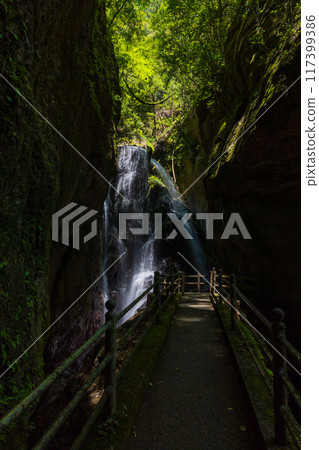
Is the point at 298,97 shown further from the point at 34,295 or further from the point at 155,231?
the point at 155,231

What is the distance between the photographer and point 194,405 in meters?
3.54

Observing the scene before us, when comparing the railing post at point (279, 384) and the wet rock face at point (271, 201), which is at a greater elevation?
the wet rock face at point (271, 201)

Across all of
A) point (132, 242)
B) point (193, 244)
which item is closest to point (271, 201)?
point (193, 244)

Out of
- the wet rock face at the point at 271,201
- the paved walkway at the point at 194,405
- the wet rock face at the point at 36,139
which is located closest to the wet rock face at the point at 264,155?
the wet rock face at the point at 271,201

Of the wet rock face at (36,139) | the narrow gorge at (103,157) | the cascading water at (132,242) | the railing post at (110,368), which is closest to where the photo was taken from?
the railing post at (110,368)

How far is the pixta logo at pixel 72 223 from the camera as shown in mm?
7857

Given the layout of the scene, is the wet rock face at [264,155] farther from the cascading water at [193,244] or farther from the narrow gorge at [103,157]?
the cascading water at [193,244]

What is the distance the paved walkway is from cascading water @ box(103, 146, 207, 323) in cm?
1291

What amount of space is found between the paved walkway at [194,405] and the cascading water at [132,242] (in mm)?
12905

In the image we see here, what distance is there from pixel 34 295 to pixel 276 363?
3274 millimetres

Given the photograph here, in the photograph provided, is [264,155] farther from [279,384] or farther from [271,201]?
[279,384]

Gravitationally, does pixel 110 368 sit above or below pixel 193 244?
below

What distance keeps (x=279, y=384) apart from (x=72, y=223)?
25.9ft

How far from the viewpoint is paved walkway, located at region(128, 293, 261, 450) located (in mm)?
2842
